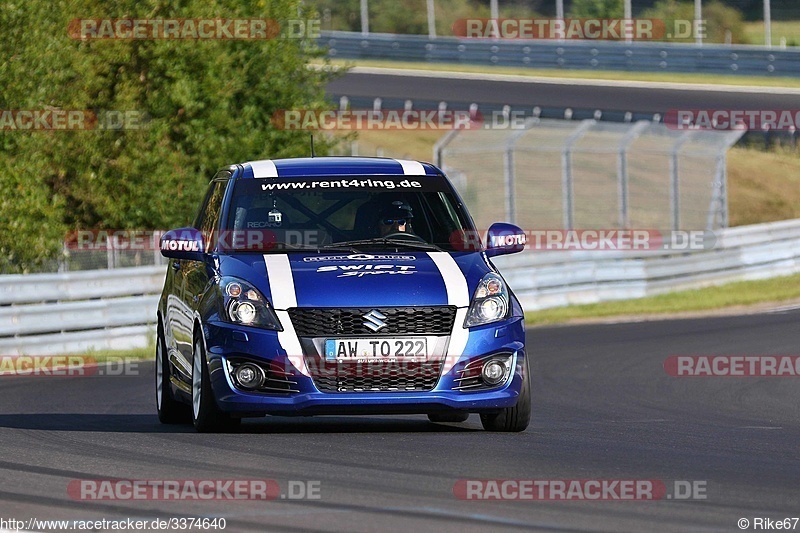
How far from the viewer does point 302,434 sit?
384 inches

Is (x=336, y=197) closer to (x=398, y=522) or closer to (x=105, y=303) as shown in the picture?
(x=398, y=522)

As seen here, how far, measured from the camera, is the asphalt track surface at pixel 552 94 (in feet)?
130

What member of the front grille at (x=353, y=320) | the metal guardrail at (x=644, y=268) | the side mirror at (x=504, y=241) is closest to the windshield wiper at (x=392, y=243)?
the side mirror at (x=504, y=241)

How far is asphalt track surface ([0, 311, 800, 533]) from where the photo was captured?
672 cm

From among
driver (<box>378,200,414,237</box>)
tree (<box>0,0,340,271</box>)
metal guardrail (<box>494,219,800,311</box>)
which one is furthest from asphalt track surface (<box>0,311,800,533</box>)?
metal guardrail (<box>494,219,800,311</box>)

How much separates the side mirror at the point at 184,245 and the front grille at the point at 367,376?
1361 mm

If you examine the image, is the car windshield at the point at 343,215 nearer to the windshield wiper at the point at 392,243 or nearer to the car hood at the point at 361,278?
the windshield wiper at the point at 392,243

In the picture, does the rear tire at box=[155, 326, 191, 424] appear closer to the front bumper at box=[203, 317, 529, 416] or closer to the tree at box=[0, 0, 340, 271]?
the front bumper at box=[203, 317, 529, 416]

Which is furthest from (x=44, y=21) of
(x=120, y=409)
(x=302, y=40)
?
(x=120, y=409)

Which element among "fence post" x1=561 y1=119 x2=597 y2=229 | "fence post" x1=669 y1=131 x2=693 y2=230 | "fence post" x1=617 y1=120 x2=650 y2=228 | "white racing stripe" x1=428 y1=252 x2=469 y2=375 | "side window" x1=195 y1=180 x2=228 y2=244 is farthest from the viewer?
"fence post" x1=669 y1=131 x2=693 y2=230

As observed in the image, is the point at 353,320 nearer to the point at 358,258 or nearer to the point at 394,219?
the point at 358,258

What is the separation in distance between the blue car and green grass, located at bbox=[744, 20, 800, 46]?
1392 inches

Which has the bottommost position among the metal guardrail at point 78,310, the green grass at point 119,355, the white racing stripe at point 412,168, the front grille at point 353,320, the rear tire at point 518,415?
the green grass at point 119,355

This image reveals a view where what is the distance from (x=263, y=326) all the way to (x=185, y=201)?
602 inches
